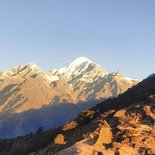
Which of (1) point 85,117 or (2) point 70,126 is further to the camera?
(1) point 85,117

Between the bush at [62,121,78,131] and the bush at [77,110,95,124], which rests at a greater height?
the bush at [62,121,78,131]

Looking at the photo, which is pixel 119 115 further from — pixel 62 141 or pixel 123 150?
pixel 123 150

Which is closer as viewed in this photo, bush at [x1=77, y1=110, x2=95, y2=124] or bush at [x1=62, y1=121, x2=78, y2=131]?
bush at [x1=62, y1=121, x2=78, y2=131]

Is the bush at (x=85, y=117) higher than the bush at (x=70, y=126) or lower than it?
lower

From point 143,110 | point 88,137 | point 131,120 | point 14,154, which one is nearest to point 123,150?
point 88,137

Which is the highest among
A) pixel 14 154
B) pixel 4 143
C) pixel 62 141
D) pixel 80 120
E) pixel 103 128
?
pixel 103 128

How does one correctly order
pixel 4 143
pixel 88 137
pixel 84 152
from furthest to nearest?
pixel 4 143, pixel 88 137, pixel 84 152

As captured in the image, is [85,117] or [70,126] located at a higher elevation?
[70,126]

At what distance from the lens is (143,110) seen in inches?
3071

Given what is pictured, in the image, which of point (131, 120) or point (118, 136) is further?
point (131, 120)

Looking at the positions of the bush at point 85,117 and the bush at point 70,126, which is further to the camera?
the bush at point 85,117

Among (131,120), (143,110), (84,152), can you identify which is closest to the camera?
(84,152)

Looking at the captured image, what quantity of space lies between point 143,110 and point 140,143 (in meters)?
16.3

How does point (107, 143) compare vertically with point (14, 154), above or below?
above
